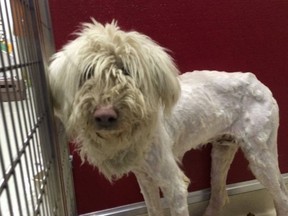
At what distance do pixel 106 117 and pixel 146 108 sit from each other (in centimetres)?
15

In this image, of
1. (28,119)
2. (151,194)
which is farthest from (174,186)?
(28,119)

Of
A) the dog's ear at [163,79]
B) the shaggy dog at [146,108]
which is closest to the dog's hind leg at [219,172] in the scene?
the shaggy dog at [146,108]

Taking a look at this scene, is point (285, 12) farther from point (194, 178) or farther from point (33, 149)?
point (33, 149)

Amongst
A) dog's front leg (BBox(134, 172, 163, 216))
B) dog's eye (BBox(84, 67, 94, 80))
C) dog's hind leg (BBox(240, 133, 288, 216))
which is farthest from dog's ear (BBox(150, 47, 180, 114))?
dog's hind leg (BBox(240, 133, 288, 216))

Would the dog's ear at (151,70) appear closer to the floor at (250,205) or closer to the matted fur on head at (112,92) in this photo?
the matted fur on head at (112,92)

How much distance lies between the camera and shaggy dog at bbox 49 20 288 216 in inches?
39.6

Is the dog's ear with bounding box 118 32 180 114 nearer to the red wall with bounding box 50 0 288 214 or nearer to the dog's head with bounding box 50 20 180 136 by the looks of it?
the dog's head with bounding box 50 20 180 136

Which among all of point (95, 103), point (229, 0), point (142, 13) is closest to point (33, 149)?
point (95, 103)

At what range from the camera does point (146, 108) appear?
3.39ft

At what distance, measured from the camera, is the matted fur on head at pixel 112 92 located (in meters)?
0.98

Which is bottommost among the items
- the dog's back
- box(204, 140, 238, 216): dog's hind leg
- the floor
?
the floor

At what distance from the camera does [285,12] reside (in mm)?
1751

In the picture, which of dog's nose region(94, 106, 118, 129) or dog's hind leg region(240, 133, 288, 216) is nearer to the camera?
dog's nose region(94, 106, 118, 129)

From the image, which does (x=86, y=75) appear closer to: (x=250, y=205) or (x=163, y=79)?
(x=163, y=79)
